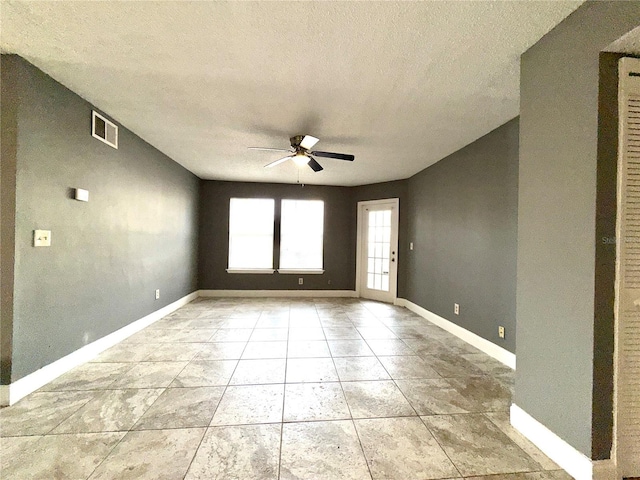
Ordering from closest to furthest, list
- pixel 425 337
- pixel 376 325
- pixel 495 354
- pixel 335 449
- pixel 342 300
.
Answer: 1. pixel 335 449
2. pixel 495 354
3. pixel 425 337
4. pixel 376 325
5. pixel 342 300

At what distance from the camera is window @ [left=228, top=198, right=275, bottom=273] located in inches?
223

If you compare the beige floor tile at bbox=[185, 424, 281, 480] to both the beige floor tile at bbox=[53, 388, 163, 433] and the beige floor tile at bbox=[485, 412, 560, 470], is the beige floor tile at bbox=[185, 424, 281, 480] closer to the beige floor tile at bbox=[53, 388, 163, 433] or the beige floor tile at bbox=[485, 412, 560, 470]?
the beige floor tile at bbox=[53, 388, 163, 433]

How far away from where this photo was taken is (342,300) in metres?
5.48

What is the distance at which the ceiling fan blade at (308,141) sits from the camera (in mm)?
2678

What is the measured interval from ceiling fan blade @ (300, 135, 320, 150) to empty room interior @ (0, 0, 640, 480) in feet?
0.22

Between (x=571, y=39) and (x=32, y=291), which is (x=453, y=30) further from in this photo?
(x=32, y=291)

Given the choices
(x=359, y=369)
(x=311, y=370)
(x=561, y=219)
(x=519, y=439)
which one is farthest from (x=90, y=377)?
(x=561, y=219)

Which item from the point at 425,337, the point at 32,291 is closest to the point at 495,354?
the point at 425,337

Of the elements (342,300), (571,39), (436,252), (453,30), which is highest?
(453,30)

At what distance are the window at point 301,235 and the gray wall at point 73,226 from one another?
8.36 feet

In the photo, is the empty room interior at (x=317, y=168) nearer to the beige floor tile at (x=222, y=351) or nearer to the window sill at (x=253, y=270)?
the beige floor tile at (x=222, y=351)

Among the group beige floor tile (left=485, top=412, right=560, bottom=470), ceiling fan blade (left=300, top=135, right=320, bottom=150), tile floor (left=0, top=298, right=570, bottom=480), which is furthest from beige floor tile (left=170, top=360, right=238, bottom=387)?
ceiling fan blade (left=300, top=135, right=320, bottom=150)

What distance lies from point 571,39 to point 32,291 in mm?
3883

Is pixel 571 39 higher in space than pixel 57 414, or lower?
higher
